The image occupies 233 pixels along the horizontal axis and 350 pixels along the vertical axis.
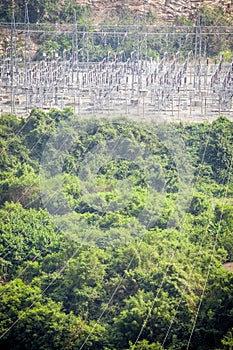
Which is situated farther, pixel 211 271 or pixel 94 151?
pixel 94 151

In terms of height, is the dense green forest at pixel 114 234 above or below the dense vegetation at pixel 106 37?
above

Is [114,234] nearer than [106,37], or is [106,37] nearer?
[114,234]

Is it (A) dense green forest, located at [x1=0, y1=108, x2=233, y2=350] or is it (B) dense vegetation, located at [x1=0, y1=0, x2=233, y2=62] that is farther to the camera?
(B) dense vegetation, located at [x1=0, y1=0, x2=233, y2=62]

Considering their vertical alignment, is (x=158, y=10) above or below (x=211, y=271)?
below

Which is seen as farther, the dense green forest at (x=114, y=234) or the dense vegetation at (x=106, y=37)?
the dense vegetation at (x=106, y=37)

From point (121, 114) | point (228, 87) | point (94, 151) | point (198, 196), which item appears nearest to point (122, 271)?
point (198, 196)

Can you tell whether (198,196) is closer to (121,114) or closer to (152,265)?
(152,265)

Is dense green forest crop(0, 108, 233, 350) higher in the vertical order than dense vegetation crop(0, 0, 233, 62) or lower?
higher

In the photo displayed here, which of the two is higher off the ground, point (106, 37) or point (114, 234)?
point (114, 234)
